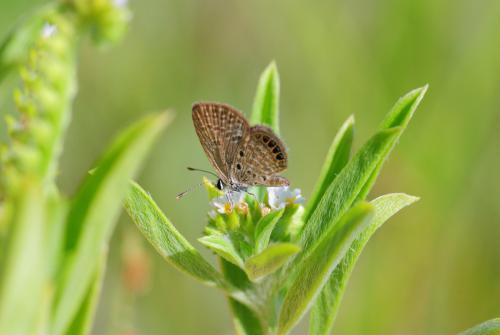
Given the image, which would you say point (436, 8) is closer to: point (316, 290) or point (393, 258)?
point (393, 258)

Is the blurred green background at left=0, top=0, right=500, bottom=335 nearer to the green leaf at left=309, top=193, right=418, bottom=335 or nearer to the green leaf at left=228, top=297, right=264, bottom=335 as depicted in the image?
the green leaf at left=228, top=297, right=264, bottom=335

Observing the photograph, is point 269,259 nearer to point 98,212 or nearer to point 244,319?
point 244,319

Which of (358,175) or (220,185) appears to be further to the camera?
(220,185)

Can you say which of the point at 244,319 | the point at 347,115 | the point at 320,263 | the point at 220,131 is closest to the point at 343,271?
A: the point at 320,263

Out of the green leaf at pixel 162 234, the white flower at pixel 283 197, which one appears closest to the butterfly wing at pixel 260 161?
the white flower at pixel 283 197

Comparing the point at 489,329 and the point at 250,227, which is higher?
the point at 250,227

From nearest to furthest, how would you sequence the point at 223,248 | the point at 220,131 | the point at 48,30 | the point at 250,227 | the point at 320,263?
the point at 48,30 < the point at 320,263 < the point at 223,248 < the point at 250,227 < the point at 220,131

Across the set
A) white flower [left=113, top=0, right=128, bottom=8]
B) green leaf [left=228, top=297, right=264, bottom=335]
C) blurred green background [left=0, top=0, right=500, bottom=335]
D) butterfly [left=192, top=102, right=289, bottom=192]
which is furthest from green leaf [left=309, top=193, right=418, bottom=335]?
blurred green background [left=0, top=0, right=500, bottom=335]
